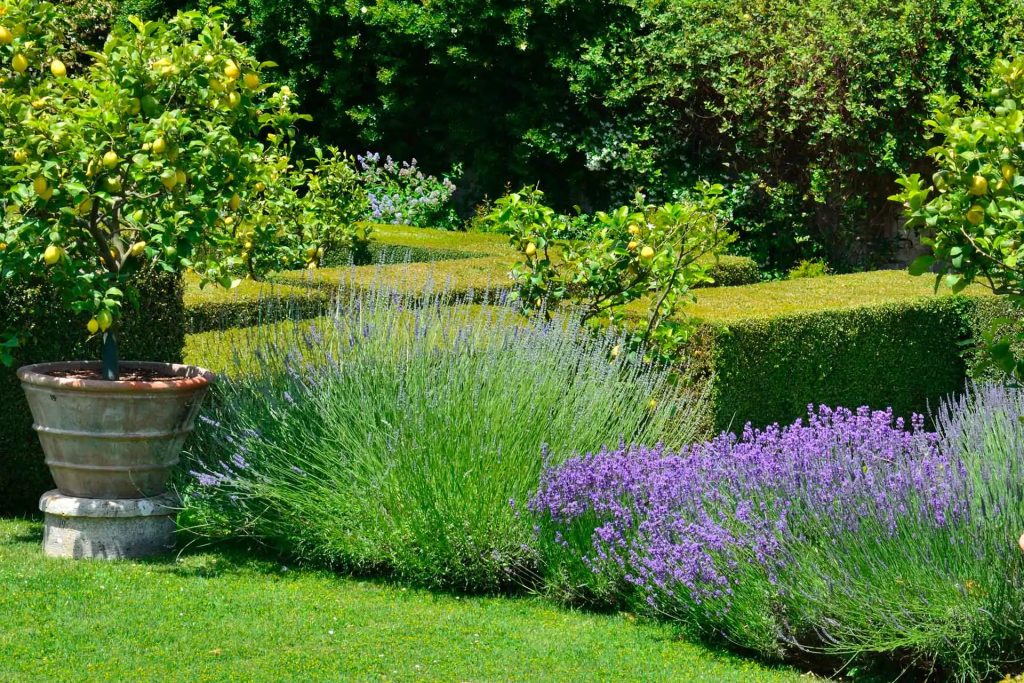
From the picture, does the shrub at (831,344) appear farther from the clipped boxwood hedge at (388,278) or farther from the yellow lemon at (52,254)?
the yellow lemon at (52,254)

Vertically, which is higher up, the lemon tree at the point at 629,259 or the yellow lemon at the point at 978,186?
the yellow lemon at the point at 978,186

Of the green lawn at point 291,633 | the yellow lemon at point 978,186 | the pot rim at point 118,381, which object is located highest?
the yellow lemon at point 978,186

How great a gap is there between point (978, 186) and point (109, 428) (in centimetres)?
342

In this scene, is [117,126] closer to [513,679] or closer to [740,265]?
[513,679]

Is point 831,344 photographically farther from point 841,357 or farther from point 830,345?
point 841,357

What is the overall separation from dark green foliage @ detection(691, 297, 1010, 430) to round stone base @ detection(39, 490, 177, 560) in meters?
3.11

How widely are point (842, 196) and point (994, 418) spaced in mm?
9174

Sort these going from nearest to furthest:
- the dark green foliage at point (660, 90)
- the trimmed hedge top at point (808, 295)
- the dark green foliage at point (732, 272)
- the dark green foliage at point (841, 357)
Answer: the dark green foliage at point (841, 357)
the trimmed hedge top at point (808, 295)
the dark green foliage at point (732, 272)
the dark green foliage at point (660, 90)

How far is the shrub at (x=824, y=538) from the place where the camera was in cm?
393

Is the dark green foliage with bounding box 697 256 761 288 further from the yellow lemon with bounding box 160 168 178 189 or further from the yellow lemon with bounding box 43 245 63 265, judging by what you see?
the yellow lemon with bounding box 43 245 63 265

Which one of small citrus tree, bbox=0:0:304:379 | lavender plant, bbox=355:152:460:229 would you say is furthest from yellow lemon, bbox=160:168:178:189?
lavender plant, bbox=355:152:460:229

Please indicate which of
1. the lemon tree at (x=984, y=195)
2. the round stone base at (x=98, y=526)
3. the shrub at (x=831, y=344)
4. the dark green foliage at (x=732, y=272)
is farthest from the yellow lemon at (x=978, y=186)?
the dark green foliage at (x=732, y=272)

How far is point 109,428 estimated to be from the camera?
4.93 meters

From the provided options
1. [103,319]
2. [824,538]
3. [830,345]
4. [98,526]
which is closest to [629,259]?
[830,345]
